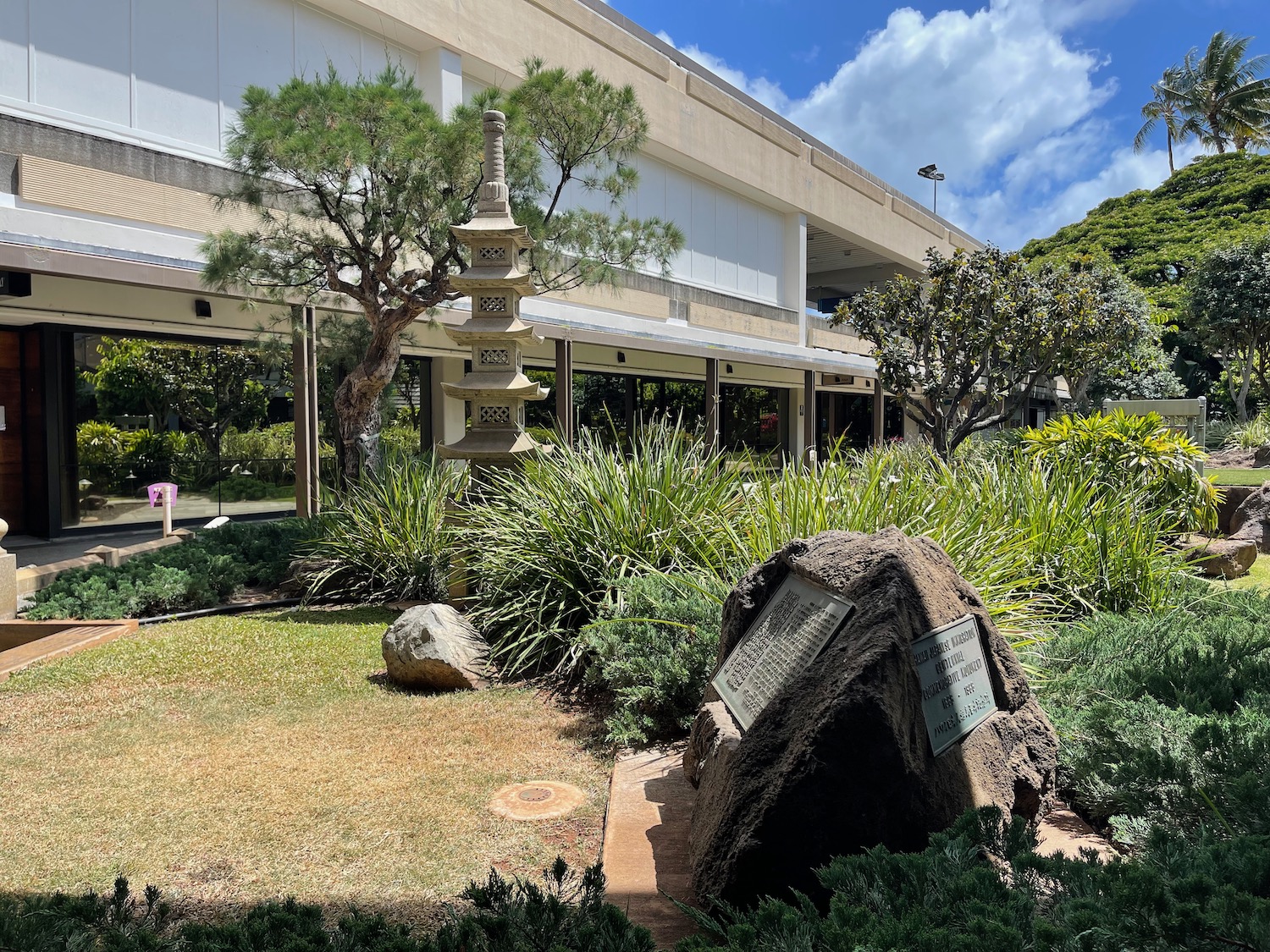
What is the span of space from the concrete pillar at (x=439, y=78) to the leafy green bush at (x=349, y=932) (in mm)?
15279

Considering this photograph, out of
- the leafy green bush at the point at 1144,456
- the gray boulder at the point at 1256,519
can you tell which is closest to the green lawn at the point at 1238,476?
the gray boulder at the point at 1256,519

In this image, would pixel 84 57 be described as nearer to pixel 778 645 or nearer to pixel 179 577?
pixel 179 577

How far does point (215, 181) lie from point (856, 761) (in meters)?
12.7

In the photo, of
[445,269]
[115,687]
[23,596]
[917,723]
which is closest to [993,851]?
[917,723]

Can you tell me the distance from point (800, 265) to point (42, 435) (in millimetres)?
20434

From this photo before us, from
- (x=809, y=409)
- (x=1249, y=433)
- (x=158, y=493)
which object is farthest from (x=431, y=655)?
(x=1249, y=433)

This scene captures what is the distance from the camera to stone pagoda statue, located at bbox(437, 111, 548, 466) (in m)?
8.22

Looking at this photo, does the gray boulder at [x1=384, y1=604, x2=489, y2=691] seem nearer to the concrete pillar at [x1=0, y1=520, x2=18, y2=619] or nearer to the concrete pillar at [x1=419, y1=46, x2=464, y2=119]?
the concrete pillar at [x1=0, y1=520, x2=18, y2=619]

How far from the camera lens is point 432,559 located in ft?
27.2

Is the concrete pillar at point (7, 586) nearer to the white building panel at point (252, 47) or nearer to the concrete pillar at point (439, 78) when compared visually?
the white building panel at point (252, 47)

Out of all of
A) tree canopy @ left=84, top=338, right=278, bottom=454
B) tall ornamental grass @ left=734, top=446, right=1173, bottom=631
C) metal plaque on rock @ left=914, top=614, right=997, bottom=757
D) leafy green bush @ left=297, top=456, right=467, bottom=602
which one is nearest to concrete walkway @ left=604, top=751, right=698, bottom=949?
metal plaque on rock @ left=914, top=614, right=997, bottom=757

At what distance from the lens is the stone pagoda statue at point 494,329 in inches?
324

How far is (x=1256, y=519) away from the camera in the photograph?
457 inches

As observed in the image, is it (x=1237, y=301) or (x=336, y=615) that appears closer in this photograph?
(x=336, y=615)
